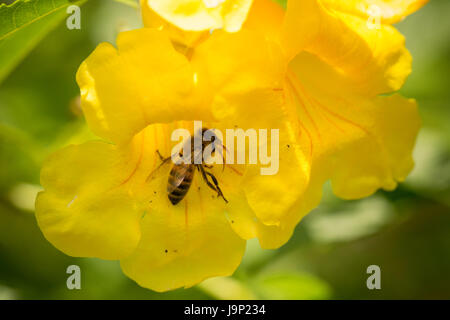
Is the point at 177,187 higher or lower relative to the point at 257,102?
lower

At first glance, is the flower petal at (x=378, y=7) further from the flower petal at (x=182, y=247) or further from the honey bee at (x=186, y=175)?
the flower petal at (x=182, y=247)

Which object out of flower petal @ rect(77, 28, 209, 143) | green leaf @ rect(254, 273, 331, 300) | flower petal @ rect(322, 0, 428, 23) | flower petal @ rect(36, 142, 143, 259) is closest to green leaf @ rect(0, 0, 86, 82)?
flower petal @ rect(77, 28, 209, 143)

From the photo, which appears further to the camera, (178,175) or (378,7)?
(178,175)

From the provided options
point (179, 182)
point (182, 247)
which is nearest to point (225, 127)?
Result: point (179, 182)

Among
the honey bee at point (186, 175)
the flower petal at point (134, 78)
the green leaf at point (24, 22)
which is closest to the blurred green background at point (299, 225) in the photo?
the green leaf at point (24, 22)

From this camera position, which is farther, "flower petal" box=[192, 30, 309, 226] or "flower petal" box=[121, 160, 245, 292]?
"flower petal" box=[121, 160, 245, 292]

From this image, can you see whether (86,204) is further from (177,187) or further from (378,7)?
(378,7)

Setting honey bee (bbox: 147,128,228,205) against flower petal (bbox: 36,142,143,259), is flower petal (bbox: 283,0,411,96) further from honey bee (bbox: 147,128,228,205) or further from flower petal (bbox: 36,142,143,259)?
flower petal (bbox: 36,142,143,259)

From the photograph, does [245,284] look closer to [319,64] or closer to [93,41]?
[319,64]
